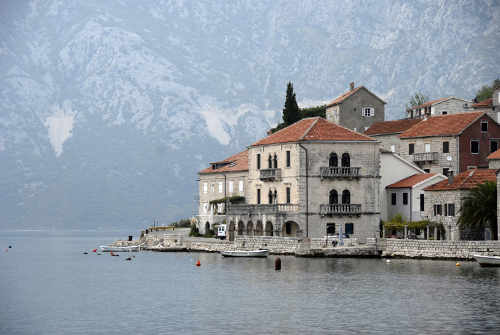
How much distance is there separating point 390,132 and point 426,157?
12.8 meters

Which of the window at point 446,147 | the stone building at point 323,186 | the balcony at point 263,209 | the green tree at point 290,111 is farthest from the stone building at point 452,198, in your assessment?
the green tree at point 290,111

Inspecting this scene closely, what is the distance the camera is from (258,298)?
56969 mm

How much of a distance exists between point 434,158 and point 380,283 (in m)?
38.0

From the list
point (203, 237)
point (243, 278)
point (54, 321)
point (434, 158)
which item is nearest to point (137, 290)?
point (243, 278)

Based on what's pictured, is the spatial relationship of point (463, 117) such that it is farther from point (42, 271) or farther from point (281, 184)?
point (42, 271)

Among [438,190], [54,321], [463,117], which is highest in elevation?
[463,117]

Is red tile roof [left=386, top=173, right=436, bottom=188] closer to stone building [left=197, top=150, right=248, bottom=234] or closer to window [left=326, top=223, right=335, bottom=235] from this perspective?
window [left=326, top=223, right=335, bottom=235]

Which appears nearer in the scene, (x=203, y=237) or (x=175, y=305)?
(x=175, y=305)

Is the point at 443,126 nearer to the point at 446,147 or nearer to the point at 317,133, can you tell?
the point at 446,147

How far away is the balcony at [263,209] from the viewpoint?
88375 millimetres

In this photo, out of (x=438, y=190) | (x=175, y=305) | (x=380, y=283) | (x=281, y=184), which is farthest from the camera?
(x=281, y=184)

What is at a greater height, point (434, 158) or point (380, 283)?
point (434, 158)

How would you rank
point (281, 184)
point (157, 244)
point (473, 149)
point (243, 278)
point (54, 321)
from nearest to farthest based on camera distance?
point (54, 321) < point (243, 278) < point (281, 184) < point (473, 149) < point (157, 244)

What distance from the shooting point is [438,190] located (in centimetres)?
8319
